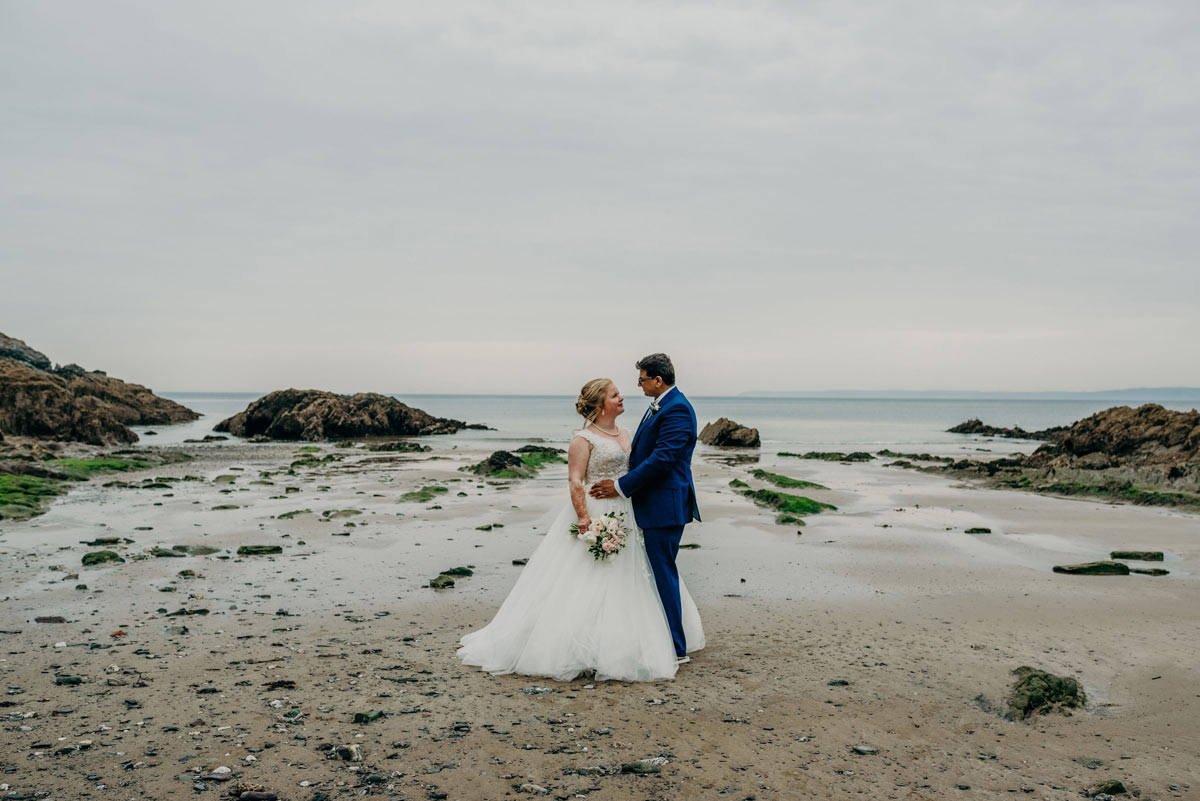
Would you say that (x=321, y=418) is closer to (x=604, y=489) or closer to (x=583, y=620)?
(x=604, y=489)

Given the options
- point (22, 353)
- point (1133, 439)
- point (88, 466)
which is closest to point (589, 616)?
point (88, 466)

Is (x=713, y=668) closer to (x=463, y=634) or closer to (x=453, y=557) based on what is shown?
(x=463, y=634)

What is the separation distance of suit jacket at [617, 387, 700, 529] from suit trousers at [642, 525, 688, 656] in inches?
3.9

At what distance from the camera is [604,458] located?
7293mm

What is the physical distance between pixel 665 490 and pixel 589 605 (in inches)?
48.2

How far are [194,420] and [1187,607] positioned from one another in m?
82.4

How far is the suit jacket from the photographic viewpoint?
276 inches

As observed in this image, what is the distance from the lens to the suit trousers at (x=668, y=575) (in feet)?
23.7

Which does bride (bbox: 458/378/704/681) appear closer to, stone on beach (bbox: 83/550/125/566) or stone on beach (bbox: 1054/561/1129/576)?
stone on beach (bbox: 83/550/125/566)

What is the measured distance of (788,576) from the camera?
11.5 meters

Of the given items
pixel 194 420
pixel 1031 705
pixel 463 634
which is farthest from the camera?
pixel 194 420

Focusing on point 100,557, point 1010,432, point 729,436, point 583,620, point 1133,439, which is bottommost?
point 1010,432

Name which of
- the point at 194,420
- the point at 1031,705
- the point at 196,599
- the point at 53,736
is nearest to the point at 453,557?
the point at 196,599

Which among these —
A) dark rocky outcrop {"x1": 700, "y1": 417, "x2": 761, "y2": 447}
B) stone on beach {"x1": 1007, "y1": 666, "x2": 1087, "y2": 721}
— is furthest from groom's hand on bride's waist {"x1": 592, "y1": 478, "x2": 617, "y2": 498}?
dark rocky outcrop {"x1": 700, "y1": 417, "x2": 761, "y2": 447}
